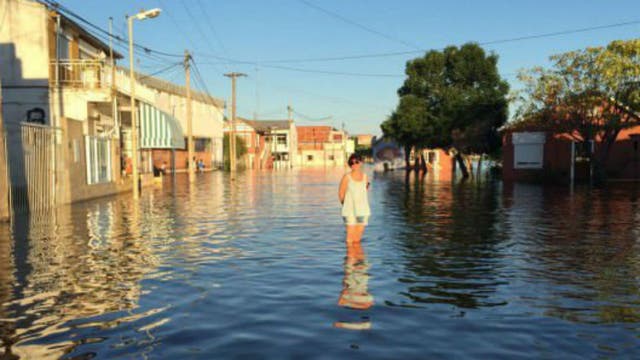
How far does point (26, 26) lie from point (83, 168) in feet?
26.4

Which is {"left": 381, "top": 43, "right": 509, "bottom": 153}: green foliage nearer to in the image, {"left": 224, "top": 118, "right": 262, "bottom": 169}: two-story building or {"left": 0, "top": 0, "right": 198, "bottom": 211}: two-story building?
{"left": 0, "top": 0, "right": 198, "bottom": 211}: two-story building

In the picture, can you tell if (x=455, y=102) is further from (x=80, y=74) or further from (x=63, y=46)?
(x=63, y=46)

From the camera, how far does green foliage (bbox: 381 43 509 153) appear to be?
49562mm

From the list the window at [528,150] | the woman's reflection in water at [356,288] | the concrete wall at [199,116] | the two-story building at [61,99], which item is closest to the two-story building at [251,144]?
the concrete wall at [199,116]

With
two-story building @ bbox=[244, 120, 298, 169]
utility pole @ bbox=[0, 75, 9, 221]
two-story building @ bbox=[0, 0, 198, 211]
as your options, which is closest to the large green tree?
two-story building @ bbox=[0, 0, 198, 211]

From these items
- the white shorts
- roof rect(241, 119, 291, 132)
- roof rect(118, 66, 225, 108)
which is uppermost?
roof rect(118, 66, 225, 108)

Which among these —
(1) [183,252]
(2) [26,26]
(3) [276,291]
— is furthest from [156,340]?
(2) [26,26]

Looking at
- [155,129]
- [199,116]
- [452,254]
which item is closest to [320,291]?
[452,254]

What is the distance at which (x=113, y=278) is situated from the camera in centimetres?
841

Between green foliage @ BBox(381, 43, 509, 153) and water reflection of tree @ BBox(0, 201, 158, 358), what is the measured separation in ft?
128

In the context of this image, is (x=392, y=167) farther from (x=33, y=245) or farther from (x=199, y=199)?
(x=33, y=245)

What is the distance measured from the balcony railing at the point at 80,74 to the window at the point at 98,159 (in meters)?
2.75

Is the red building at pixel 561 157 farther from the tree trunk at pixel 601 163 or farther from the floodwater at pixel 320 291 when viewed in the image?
the floodwater at pixel 320 291

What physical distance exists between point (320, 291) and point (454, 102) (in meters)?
44.7
